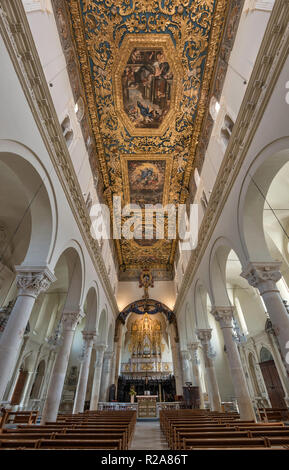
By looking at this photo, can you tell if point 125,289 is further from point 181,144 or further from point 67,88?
point 67,88

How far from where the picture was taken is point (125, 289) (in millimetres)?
19703

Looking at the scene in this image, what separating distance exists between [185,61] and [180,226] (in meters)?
9.13

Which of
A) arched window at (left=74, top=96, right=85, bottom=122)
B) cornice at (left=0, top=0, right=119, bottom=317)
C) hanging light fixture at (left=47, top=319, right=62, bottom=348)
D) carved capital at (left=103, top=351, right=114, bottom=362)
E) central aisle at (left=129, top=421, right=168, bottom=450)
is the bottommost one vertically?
central aisle at (left=129, top=421, right=168, bottom=450)

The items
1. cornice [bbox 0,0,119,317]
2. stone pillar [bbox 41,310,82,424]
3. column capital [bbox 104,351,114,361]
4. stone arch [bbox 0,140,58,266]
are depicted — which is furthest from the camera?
column capital [bbox 104,351,114,361]

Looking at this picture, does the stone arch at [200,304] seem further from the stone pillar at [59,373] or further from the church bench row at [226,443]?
the church bench row at [226,443]

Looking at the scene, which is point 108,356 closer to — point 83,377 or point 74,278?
point 83,377

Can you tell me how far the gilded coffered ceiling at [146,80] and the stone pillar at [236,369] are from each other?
280 inches

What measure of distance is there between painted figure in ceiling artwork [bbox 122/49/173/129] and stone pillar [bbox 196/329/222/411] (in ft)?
34.3

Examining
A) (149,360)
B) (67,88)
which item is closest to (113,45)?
(67,88)

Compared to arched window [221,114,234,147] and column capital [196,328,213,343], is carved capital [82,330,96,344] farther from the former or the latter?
arched window [221,114,234,147]

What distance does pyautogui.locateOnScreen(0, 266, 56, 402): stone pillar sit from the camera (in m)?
4.74

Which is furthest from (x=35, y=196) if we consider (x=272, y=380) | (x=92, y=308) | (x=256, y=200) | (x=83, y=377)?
(x=272, y=380)

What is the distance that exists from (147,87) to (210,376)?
1295 centimetres

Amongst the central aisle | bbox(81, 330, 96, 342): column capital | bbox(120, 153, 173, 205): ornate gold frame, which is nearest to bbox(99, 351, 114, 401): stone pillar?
bbox(81, 330, 96, 342): column capital
